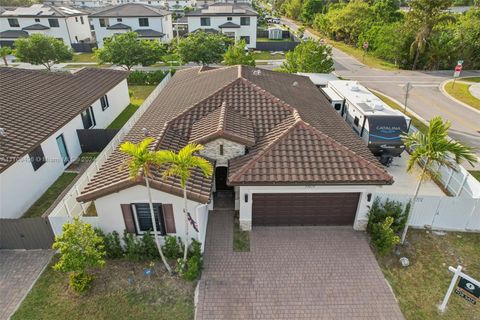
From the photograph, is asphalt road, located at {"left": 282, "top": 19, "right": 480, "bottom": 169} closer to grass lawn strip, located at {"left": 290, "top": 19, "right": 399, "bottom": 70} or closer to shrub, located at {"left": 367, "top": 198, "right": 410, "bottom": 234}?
grass lawn strip, located at {"left": 290, "top": 19, "right": 399, "bottom": 70}

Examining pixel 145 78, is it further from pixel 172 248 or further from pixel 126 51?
pixel 172 248

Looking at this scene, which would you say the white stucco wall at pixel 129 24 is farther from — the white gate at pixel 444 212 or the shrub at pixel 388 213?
the white gate at pixel 444 212

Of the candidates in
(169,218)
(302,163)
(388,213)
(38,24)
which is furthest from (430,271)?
(38,24)

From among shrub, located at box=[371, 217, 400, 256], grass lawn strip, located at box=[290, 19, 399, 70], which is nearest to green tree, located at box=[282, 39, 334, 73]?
grass lawn strip, located at box=[290, 19, 399, 70]

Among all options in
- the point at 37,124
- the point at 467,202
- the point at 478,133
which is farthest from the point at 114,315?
the point at 478,133

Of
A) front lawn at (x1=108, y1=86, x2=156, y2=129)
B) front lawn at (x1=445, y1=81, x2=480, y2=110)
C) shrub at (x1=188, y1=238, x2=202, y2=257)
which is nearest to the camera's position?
shrub at (x1=188, y1=238, x2=202, y2=257)

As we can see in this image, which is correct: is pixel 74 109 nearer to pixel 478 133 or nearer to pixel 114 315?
pixel 114 315
